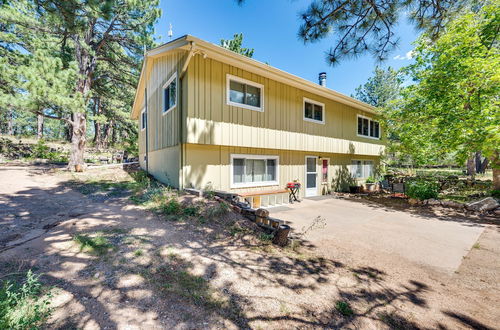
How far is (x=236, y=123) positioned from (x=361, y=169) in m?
11.0

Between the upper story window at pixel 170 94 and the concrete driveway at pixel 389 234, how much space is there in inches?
229

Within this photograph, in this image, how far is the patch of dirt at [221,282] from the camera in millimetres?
2502

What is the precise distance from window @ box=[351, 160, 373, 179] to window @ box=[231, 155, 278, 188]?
7262mm

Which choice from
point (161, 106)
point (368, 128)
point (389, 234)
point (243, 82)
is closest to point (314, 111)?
point (243, 82)

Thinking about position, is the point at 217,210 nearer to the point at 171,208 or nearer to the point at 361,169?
the point at 171,208

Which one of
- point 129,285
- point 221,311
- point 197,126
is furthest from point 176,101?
point 221,311

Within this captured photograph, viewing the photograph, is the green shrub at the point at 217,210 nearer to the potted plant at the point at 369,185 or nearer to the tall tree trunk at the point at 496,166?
the potted plant at the point at 369,185

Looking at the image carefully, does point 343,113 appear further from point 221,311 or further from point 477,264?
point 221,311

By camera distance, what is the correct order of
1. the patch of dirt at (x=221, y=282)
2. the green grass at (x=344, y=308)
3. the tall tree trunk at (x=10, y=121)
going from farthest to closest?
the tall tree trunk at (x=10, y=121) → the green grass at (x=344, y=308) → the patch of dirt at (x=221, y=282)

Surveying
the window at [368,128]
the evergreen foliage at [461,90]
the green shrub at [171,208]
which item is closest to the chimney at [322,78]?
the window at [368,128]

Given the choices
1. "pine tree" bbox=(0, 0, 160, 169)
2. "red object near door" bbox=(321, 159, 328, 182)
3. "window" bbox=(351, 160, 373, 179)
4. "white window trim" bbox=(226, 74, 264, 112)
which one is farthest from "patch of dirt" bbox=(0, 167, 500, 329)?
"window" bbox=(351, 160, 373, 179)

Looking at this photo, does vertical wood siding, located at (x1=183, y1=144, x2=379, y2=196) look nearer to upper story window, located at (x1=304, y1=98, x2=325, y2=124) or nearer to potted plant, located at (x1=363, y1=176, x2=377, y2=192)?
upper story window, located at (x1=304, y1=98, x2=325, y2=124)

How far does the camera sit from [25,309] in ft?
7.10

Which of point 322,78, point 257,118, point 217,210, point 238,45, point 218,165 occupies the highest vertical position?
→ point 238,45
